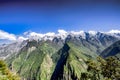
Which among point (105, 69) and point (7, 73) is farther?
point (105, 69)

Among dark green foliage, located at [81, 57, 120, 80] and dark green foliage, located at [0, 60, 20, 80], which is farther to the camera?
dark green foliage, located at [81, 57, 120, 80]

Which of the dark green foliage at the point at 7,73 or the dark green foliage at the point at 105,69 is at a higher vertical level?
the dark green foliage at the point at 105,69

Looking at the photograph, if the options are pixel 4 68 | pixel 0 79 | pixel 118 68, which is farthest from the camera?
pixel 118 68

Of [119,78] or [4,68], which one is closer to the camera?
[4,68]

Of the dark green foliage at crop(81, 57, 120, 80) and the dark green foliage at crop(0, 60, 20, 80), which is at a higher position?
the dark green foliage at crop(81, 57, 120, 80)

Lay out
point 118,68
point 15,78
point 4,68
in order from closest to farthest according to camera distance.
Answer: point 15,78, point 4,68, point 118,68

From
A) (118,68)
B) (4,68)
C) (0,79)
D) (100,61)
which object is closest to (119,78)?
(118,68)

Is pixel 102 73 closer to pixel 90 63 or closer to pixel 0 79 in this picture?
pixel 90 63

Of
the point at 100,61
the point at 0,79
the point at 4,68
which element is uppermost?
the point at 100,61

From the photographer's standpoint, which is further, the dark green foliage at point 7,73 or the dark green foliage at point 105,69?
the dark green foliage at point 105,69

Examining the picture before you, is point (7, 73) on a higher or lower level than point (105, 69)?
lower

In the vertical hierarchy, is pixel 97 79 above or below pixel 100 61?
below
